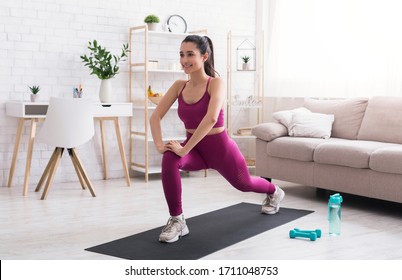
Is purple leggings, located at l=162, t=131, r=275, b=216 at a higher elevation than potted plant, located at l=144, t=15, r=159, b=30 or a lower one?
lower

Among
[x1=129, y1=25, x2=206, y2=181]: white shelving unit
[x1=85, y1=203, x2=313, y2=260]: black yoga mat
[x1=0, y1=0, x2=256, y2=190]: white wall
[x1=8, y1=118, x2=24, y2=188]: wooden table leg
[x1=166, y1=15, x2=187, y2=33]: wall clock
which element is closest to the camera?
[x1=85, y1=203, x2=313, y2=260]: black yoga mat

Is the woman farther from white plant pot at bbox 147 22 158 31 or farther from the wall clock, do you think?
the wall clock

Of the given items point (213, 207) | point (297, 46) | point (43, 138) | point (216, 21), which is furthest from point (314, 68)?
point (43, 138)

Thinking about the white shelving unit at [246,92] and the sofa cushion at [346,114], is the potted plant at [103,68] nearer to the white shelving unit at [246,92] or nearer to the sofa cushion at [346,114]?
the white shelving unit at [246,92]

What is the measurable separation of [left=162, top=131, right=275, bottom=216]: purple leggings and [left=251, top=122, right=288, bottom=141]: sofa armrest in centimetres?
149

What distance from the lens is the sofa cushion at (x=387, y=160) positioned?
4.24 meters

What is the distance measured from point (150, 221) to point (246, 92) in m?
3.41

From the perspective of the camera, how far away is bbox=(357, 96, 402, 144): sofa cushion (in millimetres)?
4977

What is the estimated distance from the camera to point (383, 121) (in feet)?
16.7

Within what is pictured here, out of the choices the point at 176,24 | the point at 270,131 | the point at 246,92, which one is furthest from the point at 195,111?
the point at 246,92

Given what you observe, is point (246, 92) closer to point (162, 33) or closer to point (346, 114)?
point (162, 33)

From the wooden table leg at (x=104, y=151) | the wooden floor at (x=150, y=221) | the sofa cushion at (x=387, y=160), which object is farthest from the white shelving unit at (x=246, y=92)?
the sofa cushion at (x=387, y=160)

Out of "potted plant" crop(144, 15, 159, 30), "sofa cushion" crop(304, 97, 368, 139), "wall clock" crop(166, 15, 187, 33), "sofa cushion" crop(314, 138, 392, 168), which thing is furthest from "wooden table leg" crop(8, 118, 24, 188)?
"sofa cushion" crop(304, 97, 368, 139)

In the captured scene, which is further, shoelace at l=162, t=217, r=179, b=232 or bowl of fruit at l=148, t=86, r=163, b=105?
bowl of fruit at l=148, t=86, r=163, b=105
